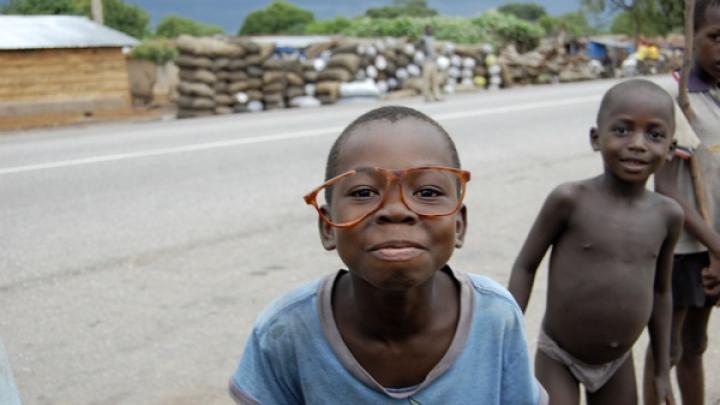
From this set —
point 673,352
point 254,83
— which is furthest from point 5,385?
point 254,83

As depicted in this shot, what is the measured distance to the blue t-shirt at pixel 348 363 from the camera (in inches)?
57.4

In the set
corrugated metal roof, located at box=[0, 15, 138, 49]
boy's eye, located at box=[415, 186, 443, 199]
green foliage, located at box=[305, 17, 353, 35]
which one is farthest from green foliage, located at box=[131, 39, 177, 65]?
green foliage, located at box=[305, 17, 353, 35]

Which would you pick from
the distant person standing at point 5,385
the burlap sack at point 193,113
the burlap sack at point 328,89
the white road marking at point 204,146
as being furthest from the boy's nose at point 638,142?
the burlap sack at point 328,89

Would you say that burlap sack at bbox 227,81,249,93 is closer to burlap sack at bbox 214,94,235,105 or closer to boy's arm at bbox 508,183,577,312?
burlap sack at bbox 214,94,235,105

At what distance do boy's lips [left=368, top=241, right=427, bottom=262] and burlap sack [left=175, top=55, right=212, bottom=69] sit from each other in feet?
51.4

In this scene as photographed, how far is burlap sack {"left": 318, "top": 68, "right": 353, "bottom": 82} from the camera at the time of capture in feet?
60.9

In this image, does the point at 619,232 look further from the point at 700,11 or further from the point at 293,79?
the point at 293,79

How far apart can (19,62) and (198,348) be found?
14349 mm

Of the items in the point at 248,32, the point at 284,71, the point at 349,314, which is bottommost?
the point at 248,32

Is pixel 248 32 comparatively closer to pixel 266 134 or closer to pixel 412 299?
pixel 266 134

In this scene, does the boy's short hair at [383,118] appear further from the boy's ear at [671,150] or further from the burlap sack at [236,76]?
the burlap sack at [236,76]

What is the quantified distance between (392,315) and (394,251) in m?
0.19

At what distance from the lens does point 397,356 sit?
1483 millimetres

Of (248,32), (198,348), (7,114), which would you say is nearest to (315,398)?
(198,348)
